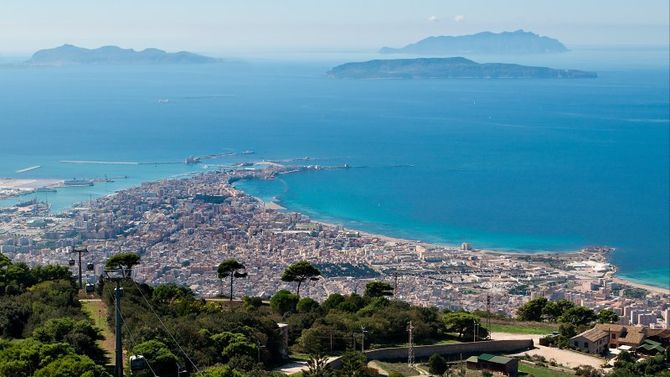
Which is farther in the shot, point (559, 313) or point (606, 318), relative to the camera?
point (559, 313)

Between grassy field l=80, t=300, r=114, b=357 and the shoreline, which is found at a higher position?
grassy field l=80, t=300, r=114, b=357

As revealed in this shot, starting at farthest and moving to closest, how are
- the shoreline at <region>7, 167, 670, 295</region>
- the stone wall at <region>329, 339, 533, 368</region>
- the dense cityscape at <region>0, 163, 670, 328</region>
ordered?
1. the shoreline at <region>7, 167, 670, 295</region>
2. the dense cityscape at <region>0, 163, 670, 328</region>
3. the stone wall at <region>329, 339, 533, 368</region>

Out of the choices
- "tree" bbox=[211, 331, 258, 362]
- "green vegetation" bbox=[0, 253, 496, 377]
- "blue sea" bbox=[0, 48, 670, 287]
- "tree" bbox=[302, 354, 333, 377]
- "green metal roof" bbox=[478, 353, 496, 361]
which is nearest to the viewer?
"green vegetation" bbox=[0, 253, 496, 377]

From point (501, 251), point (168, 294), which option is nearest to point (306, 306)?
point (168, 294)

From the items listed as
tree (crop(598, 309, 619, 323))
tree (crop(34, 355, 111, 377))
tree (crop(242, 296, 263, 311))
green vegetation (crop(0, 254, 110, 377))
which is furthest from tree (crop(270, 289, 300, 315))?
tree (crop(34, 355, 111, 377))

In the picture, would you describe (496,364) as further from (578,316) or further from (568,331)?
(578,316)

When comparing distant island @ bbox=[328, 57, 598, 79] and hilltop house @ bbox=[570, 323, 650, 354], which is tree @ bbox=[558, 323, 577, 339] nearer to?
hilltop house @ bbox=[570, 323, 650, 354]
